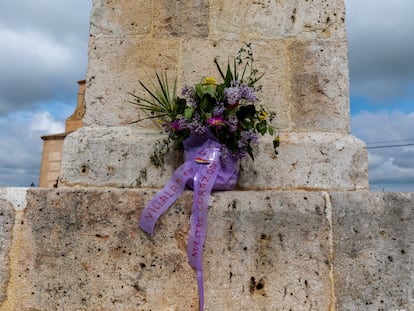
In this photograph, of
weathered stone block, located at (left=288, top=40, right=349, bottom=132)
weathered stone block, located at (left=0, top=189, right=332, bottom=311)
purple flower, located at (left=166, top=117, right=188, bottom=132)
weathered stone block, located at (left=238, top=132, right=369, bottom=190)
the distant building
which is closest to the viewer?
weathered stone block, located at (left=0, top=189, right=332, bottom=311)

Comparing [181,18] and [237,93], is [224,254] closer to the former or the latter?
[237,93]

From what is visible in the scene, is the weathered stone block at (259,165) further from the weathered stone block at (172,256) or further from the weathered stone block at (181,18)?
the weathered stone block at (181,18)

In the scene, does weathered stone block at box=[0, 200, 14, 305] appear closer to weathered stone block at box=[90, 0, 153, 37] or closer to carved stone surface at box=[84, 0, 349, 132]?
carved stone surface at box=[84, 0, 349, 132]

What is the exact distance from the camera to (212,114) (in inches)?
81.4

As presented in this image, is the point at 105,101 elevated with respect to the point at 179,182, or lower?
elevated

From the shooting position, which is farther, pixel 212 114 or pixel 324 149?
pixel 324 149

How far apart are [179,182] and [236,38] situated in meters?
0.98

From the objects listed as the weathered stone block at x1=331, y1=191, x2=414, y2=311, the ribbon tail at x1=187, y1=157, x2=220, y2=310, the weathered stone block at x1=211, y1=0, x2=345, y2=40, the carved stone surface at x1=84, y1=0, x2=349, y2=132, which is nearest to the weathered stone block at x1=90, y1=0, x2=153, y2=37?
the carved stone surface at x1=84, y1=0, x2=349, y2=132

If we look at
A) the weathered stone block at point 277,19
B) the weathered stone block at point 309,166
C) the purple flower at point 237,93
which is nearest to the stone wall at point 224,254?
the weathered stone block at point 309,166

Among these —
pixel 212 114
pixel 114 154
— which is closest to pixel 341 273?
pixel 212 114

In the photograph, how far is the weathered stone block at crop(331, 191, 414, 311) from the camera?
199cm

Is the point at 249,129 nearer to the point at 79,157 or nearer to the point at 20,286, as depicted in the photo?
the point at 79,157

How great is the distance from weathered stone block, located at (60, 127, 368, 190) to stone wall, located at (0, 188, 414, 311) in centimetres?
19

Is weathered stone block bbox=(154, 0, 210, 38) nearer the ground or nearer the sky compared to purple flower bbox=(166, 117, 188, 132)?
nearer the sky
